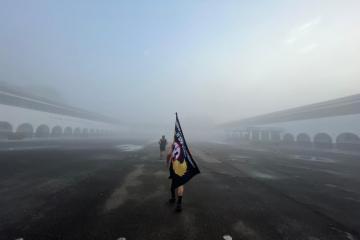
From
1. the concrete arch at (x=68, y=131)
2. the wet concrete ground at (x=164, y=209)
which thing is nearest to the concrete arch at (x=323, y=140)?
the wet concrete ground at (x=164, y=209)

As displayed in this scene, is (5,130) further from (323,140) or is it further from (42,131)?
(323,140)

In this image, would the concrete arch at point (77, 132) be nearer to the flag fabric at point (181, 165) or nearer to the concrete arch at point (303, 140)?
the concrete arch at point (303, 140)

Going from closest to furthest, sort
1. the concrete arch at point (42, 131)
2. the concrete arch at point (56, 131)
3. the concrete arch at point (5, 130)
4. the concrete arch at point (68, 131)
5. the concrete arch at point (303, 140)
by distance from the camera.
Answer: the concrete arch at point (5, 130), the concrete arch at point (303, 140), the concrete arch at point (42, 131), the concrete arch at point (56, 131), the concrete arch at point (68, 131)

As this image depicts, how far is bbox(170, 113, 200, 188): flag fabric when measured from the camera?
567 cm

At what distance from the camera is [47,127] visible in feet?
149

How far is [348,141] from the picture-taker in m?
33.2

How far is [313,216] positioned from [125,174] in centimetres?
824

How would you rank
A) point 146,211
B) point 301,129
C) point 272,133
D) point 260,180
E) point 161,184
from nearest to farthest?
1. point 146,211
2. point 161,184
3. point 260,180
4. point 301,129
5. point 272,133

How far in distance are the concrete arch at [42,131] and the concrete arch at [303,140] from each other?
55932 mm

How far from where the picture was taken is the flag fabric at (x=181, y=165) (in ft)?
18.6

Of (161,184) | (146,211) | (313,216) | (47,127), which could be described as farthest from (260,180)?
(47,127)

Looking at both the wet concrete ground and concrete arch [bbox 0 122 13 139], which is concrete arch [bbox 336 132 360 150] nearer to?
the wet concrete ground

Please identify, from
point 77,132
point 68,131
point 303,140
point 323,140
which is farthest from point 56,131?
point 323,140

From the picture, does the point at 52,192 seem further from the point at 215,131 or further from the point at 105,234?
the point at 215,131
